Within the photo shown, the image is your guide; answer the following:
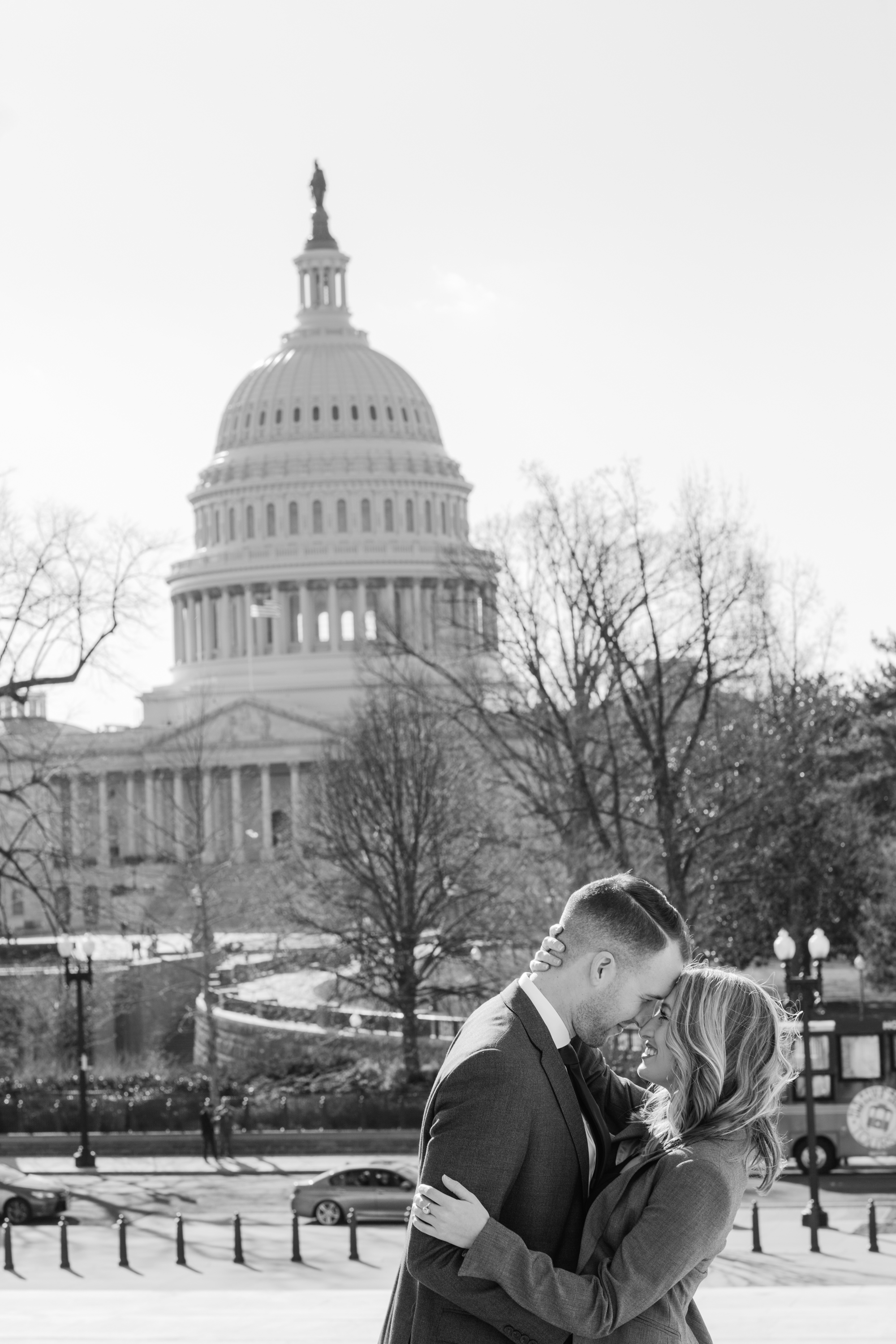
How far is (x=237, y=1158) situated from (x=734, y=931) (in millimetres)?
10568

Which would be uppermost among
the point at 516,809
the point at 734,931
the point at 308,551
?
the point at 308,551

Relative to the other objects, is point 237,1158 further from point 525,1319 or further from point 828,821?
point 525,1319

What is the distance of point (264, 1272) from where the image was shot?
71.1ft

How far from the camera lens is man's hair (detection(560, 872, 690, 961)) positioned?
4.75 metres

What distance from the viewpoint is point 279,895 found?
1991 inches

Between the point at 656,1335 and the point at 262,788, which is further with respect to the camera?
the point at 262,788

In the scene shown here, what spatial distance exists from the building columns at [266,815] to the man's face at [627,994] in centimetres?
8654

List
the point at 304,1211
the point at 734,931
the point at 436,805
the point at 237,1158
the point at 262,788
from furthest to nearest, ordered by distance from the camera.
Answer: the point at 262,788
the point at 436,805
the point at 734,931
the point at 237,1158
the point at 304,1211

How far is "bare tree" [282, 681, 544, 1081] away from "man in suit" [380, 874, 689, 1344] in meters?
30.5

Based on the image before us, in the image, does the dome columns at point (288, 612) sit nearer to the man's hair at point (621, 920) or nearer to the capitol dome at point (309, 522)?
the capitol dome at point (309, 522)

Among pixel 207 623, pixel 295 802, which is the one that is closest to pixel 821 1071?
pixel 295 802

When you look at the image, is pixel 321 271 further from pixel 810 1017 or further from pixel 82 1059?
pixel 810 1017

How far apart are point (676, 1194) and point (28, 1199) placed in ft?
79.4

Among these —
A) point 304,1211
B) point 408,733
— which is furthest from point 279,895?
point 304,1211
